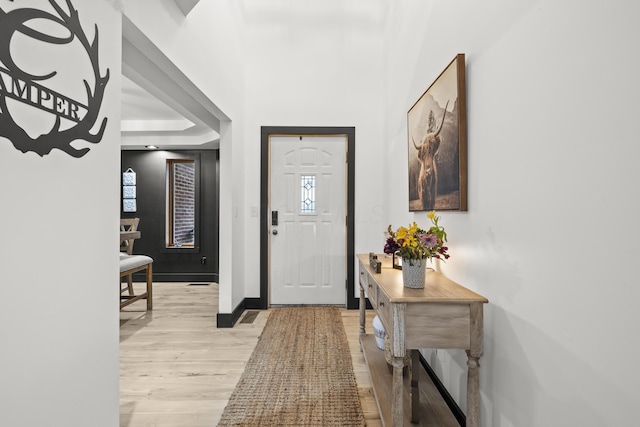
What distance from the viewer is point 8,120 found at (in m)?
0.93

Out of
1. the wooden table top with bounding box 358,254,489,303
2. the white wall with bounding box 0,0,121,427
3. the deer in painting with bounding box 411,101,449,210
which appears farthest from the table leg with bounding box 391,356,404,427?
the white wall with bounding box 0,0,121,427

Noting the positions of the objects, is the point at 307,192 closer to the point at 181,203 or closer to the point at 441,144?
the point at 441,144

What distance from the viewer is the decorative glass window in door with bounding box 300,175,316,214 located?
3854 millimetres

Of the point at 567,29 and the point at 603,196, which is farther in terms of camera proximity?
the point at 567,29

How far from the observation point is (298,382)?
216 centimetres

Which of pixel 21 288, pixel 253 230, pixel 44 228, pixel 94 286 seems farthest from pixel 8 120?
pixel 253 230

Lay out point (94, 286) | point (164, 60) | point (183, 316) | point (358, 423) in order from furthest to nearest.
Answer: point (183, 316) < point (164, 60) < point (358, 423) < point (94, 286)

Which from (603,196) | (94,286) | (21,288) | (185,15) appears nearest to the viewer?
(603,196)

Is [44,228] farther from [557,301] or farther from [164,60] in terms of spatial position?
[557,301]

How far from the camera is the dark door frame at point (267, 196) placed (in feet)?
12.4

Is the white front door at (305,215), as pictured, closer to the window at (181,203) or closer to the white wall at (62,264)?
the window at (181,203)

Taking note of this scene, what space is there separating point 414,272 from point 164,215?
4.97m

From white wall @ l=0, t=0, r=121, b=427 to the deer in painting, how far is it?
1.67 meters

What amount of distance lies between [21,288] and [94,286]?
309mm
